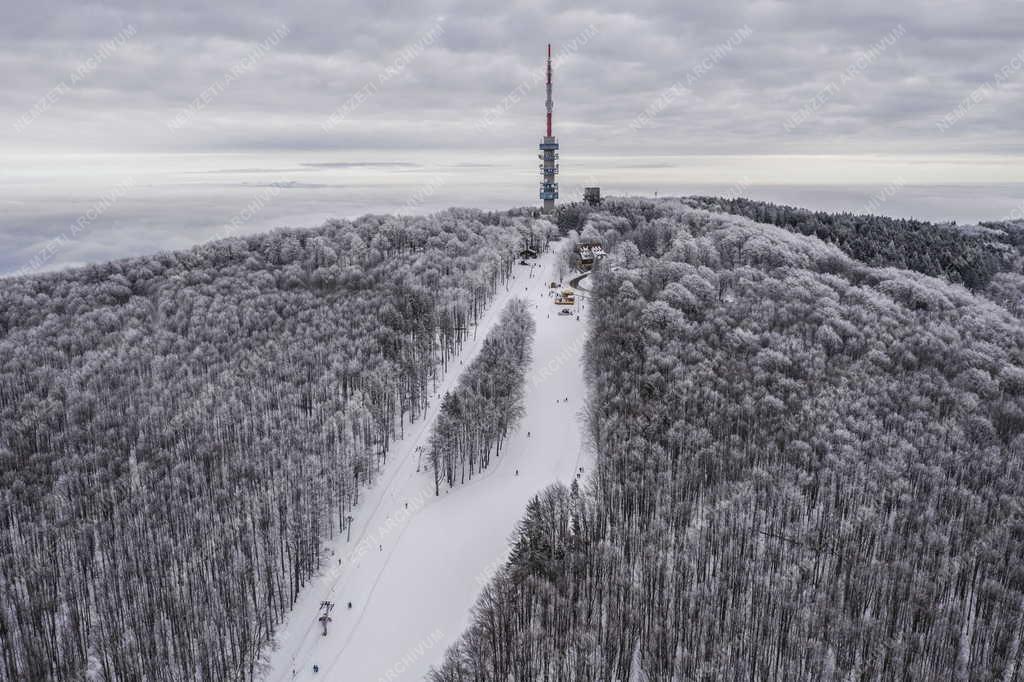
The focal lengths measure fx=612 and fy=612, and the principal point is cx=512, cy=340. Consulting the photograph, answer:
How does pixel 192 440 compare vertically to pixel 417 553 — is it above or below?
above

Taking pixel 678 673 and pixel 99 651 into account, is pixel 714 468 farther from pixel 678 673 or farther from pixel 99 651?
pixel 99 651

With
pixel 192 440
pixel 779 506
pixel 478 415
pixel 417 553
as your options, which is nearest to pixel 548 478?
pixel 478 415

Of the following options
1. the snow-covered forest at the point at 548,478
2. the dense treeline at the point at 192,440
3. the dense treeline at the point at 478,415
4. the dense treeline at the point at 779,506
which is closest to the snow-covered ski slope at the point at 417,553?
the snow-covered forest at the point at 548,478

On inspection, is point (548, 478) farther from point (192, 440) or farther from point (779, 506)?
point (192, 440)

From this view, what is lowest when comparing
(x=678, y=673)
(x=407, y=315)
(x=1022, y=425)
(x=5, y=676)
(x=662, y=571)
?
(x=5, y=676)

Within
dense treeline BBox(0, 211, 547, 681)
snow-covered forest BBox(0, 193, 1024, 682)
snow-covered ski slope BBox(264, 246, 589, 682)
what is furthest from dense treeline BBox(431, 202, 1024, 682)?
dense treeline BBox(0, 211, 547, 681)

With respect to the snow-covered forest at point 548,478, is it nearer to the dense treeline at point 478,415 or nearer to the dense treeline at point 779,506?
the dense treeline at point 779,506

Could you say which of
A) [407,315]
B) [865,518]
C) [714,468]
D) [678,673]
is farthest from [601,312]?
[678,673]
